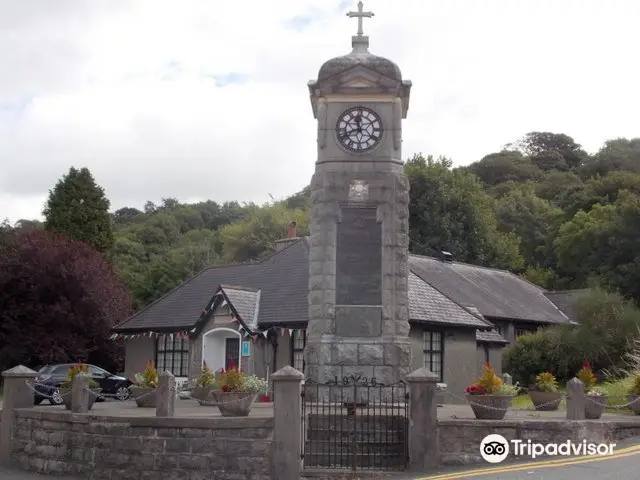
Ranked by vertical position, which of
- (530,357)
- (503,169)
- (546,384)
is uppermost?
(503,169)

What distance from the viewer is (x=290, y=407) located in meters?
14.4

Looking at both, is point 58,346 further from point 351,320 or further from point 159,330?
point 351,320

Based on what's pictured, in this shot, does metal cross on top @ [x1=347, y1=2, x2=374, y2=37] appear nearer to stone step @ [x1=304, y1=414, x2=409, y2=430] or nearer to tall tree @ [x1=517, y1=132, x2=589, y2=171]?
stone step @ [x1=304, y1=414, x2=409, y2=430]

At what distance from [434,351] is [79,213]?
29.9 metres

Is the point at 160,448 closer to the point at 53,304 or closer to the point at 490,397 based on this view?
the point at 490,397

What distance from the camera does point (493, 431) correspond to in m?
15.0

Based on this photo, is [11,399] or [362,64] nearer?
[11,399]

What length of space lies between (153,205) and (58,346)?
6456cm

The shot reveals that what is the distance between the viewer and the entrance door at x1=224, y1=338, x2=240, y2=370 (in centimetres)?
2964

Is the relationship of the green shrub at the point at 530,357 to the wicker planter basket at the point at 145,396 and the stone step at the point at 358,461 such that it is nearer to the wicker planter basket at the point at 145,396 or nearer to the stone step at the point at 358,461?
the wicker planter basket at the point at 145,396

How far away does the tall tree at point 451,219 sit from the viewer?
50750 millimetres

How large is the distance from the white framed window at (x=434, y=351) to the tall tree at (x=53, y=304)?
16225 mm

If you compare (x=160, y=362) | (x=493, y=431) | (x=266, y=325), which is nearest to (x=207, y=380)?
(x=493, y=431)

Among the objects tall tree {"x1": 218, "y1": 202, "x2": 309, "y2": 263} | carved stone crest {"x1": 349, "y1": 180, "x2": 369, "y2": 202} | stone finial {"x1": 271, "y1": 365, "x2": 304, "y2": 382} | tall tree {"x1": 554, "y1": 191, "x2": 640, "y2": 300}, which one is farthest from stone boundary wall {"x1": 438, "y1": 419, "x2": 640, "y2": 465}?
tall tree {"x1": 218, "y1": 202, "x2": 309, "y2": 263}
